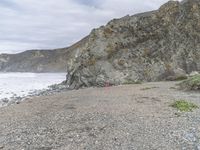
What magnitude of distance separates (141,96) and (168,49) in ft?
36.9

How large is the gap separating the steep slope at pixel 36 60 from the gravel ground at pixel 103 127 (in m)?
78.4

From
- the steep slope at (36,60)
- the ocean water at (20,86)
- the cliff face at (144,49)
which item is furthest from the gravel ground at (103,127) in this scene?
the steep slope at (36,60)

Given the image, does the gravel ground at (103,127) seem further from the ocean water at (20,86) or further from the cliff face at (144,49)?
the ocean water at (20,86)

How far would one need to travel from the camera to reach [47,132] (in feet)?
28.7

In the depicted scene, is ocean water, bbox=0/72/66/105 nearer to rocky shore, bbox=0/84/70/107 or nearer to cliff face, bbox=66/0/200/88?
rocky shore, bbox=0/84/70/107

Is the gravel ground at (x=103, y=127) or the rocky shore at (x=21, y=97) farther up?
the gravel ground at (x=103, y=127)

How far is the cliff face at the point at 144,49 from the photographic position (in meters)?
22.1

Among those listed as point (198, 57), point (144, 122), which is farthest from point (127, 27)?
point (144, 122)

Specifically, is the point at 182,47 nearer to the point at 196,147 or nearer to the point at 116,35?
the point at 116,35

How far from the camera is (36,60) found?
110m

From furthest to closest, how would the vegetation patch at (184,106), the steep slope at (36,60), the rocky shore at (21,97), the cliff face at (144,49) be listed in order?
the steep slope at (36,60), the cliff face at (144,49), the rocky shore at (21,97), the vegetation patch at (184,106)

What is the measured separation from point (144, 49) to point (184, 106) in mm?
13041

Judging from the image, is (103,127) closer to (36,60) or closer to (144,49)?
(144,49)

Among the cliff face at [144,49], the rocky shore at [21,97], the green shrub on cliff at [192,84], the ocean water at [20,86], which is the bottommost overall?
the ocean water at [20,86]
